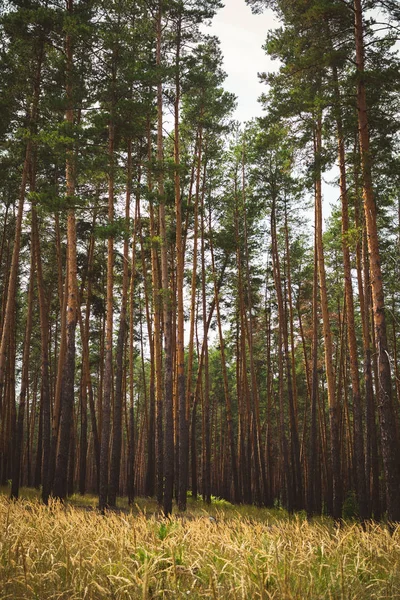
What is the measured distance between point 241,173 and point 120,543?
1737 cm

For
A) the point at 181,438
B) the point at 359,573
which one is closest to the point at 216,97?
the point at 181,438

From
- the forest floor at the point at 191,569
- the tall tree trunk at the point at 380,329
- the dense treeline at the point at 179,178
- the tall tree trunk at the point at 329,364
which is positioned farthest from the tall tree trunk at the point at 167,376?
the forest floor at the point at 191,569

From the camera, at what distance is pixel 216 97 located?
15219mm

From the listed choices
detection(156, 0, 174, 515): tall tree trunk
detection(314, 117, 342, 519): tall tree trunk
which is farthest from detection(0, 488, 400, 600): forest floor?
detection(314, 117, 342, 519): tall tree trunk

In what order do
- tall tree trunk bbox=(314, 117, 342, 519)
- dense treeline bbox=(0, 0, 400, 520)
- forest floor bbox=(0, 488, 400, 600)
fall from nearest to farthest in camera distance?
1. forest floor bbox=(0, 488, 400, 600)
2. dense treeline bbox=(0, 0, 400, 520)
3. tall tree trunk bbox=(314, 117, 342, 519)

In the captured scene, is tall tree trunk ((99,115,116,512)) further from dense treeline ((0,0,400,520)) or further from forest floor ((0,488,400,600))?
forest floor ((0,488,400,600))

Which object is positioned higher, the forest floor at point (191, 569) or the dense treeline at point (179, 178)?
the dense treeline at point (179, 178)

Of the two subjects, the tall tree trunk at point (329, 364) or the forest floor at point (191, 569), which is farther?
the tall tree trunk at point (329, 364)

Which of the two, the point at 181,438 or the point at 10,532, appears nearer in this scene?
the point at 10,532

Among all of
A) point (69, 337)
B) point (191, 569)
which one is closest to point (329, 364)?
point (69, 337)

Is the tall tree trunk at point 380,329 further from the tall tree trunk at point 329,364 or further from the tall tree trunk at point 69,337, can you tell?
the tall tree trunk at point 69,337

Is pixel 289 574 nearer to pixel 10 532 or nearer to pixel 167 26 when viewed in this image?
pixel 10 532

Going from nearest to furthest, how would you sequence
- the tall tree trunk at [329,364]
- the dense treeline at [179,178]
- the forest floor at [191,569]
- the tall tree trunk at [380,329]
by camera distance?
1. the forest floor at [191,569]
2. the tall tree trunk at [380,329]
3. the dense treeline at [179,178]
4. the tall tree trunk at [329,364]

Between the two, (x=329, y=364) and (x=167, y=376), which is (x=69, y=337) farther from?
(x=329, y=364)
